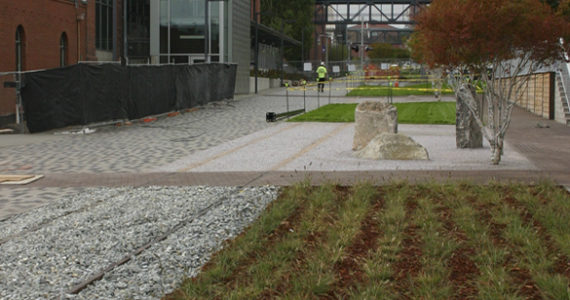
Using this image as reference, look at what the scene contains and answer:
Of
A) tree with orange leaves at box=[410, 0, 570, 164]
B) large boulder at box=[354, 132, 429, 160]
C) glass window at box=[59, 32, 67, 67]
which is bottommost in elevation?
large boulder at box=[354, 132, 429, 160]

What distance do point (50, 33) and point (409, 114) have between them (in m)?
19.3

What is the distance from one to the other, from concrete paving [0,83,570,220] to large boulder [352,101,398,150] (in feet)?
1.71

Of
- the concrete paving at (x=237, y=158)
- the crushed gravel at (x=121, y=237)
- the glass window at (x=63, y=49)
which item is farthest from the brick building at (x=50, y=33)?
the crushed gravel at (x=121, y=237)

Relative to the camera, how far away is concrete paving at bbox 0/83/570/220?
43.7 feet

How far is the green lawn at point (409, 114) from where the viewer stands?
2880cm

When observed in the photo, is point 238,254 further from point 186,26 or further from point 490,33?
point 186,26

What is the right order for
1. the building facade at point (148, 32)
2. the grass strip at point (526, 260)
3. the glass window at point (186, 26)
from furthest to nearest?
the glass window at point (186, 26) < the building facade at point (148, 32) < the grass strip at point (526, 260)

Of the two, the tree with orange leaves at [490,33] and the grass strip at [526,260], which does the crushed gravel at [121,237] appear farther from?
the tree with orange leaves at [490,33]

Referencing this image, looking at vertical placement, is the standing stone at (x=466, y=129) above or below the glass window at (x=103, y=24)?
below

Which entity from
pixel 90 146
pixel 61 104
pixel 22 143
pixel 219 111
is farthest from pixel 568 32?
pixel 219 111

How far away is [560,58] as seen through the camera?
14.8m

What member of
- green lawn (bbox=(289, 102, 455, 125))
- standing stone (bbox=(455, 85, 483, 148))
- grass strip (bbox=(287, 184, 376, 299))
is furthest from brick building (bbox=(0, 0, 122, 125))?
grass strip (bbox=(287, 184, 376, 299))

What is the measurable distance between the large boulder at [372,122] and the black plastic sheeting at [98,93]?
380 inches

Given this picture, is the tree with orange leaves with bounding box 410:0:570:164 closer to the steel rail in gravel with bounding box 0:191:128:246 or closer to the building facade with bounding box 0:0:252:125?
the steel rail in gravel with bounding box 0:191:128:246
